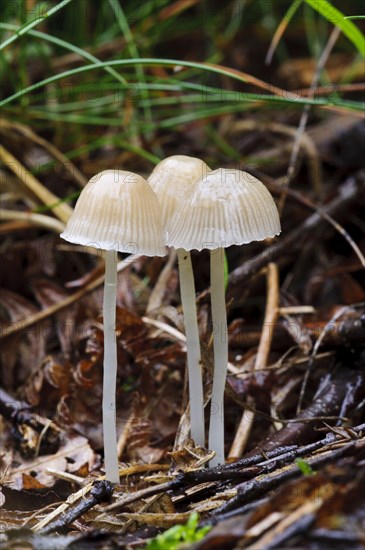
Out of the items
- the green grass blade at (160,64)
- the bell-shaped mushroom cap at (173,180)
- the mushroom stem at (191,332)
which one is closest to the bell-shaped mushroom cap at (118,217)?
the bell-shaped mushroom cap at (173,180)

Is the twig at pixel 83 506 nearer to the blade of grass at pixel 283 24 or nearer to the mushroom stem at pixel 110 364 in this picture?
the mushroom stem at pixel 110 364

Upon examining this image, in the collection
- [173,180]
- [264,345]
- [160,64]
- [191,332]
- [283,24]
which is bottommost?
[264,345]

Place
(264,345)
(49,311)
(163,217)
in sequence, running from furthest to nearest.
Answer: (49,311)
(264,345)
(163,217)

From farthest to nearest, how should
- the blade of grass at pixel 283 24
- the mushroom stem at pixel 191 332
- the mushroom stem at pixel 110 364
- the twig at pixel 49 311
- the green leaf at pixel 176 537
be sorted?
the twig at pixel 49 311
the blade of grass at pixel 283 24
the mushroom stem at pixel 191 332
the mushroom stem at pixel 110 364
the green leaf at pixel 176 537

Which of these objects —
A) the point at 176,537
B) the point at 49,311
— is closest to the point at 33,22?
the point at 49,311

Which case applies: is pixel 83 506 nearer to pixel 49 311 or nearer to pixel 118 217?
pixel 118 217

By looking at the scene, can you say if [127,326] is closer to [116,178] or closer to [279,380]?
[279,380]

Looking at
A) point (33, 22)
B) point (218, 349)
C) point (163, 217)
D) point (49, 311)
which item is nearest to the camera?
point (163, 217)

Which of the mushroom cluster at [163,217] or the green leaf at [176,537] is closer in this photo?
the green leaf at [176,537]
